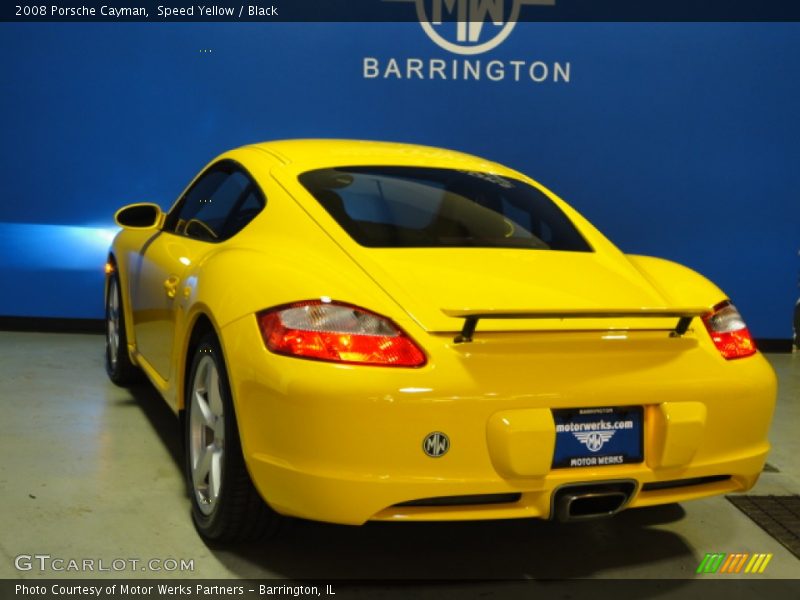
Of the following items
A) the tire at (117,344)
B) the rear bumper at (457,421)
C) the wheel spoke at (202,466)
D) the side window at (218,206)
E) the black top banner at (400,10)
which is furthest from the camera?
the black top banner at (400,10)

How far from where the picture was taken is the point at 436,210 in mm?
3029

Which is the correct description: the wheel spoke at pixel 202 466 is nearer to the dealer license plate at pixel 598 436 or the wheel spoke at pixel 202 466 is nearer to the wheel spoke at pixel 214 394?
the wheel spoke at pixel 214 394

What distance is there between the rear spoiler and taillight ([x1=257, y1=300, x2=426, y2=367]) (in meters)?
0.12

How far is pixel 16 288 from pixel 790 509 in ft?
16.9

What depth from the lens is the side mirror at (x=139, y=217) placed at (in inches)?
152

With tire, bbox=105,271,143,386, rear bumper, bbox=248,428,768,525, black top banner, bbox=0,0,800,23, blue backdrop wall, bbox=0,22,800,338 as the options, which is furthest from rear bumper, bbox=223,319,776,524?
black top banner, bbox=0,0,800,23

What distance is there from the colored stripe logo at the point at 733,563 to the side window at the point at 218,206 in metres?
1.77

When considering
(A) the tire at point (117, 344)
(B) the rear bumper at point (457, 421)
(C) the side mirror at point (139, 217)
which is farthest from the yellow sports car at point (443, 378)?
(A) the tire at point (117, 344)

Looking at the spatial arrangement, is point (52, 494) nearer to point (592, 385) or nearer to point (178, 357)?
point (178, 357)

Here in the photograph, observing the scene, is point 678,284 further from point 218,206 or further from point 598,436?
point 218,206

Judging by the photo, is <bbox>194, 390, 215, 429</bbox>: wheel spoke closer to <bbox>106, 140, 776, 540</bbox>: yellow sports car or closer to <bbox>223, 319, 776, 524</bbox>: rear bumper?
<bbox>106, 140, 776, 540</bbox>: yellow sports car

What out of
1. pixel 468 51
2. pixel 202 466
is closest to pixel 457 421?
pixel 202 466

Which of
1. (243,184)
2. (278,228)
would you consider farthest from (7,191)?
(278,228)

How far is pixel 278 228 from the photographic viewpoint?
9.48ft
